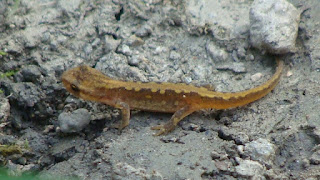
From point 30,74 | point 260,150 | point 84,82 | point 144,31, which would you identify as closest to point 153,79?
point 144,31

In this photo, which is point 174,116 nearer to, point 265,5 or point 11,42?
point 265,5

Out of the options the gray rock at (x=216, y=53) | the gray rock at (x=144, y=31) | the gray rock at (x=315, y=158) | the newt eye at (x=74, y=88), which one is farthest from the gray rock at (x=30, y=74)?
the gray rock at (x=315, y=158)

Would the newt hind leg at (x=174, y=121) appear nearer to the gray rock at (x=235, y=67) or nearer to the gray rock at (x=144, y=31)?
the gray rock at (x=235, y=67)

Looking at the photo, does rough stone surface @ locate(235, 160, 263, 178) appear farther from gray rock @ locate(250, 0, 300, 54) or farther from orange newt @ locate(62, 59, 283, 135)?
gray rock @ locate(250, 0, 300, 54)

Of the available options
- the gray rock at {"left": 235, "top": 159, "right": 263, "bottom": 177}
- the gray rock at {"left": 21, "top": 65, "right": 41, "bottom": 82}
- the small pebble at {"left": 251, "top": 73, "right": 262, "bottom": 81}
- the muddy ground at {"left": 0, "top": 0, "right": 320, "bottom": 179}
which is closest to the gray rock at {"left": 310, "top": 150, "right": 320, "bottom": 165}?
the muddy ground at {"left": 0, "top": 0, "right": 320, "bottom": 179}

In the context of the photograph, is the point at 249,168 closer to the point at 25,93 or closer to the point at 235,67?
the point at 235,67

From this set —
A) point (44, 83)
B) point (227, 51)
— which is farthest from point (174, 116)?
point (44, 83)
